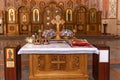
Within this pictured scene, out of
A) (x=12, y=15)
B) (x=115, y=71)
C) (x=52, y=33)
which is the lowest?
(x=115, y=71)

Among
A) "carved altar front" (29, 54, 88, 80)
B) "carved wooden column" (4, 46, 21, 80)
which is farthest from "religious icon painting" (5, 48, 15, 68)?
"carved altar front" (29, 54, 88, 80)

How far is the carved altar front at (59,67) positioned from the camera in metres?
4.68

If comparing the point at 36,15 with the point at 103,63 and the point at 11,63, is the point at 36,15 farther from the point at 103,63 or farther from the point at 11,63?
the point at 103,63

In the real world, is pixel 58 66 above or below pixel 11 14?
below

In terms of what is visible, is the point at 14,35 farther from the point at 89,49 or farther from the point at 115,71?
the point at 89,49

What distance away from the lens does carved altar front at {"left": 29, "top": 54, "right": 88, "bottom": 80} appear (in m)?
4.68

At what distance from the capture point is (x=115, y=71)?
5.92 metres

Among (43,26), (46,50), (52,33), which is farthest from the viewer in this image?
(43,26)

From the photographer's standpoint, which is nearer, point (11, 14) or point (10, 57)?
point (10, 57)

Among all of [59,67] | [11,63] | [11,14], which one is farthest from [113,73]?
[11,14]

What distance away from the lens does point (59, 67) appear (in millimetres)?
4770

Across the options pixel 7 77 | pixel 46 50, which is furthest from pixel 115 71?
pixel 7 77

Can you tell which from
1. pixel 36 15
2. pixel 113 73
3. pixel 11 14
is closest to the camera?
pixel 113 73

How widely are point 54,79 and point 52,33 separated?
3.77 feet
